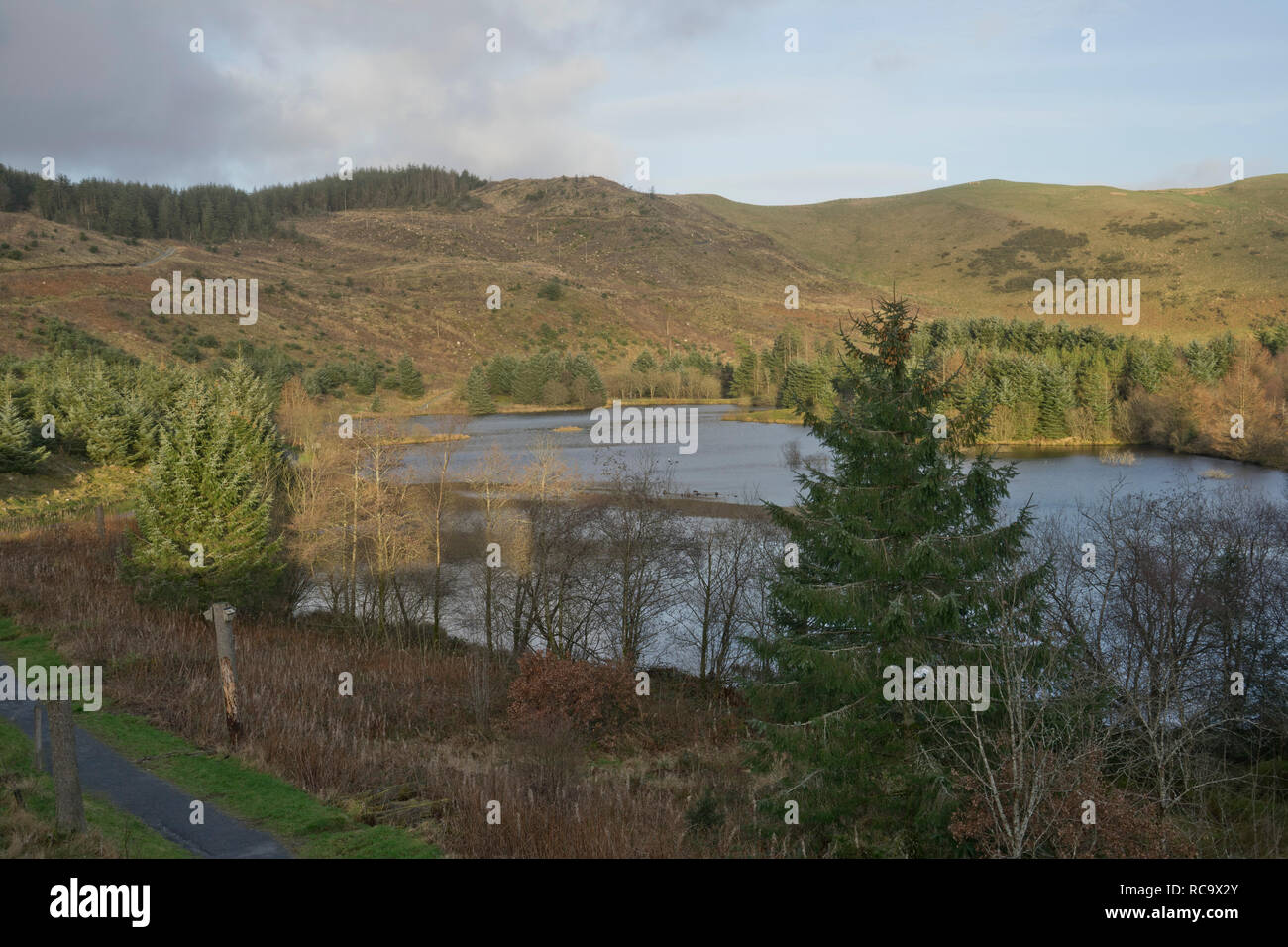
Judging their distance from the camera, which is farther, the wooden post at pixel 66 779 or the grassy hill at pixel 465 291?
the grassy hill at pixel 465 291

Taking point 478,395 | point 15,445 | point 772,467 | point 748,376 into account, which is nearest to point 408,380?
point 478,395

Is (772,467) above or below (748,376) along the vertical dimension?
below

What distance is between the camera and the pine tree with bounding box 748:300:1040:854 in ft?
39.5

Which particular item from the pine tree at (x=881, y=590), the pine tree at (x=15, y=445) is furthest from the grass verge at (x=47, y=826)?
the pine tree at (x=15, y=445)

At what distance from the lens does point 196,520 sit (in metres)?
22.2

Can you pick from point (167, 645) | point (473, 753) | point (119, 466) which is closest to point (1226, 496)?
point (473, 753)

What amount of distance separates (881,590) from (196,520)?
1735 centimetres

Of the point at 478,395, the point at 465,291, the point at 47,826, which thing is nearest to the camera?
the point at 47,826

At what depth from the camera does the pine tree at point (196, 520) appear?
22.2 m

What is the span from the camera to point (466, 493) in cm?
4225

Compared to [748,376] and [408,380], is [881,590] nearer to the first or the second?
[408,380]

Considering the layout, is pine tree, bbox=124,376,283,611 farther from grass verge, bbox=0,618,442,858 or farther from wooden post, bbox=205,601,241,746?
wooden post, bbox=205,601,241,746

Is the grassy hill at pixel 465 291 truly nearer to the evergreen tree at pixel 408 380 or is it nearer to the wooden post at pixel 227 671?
the evergreen tree at pixel 408 380

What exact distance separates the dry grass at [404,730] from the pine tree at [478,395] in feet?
209
